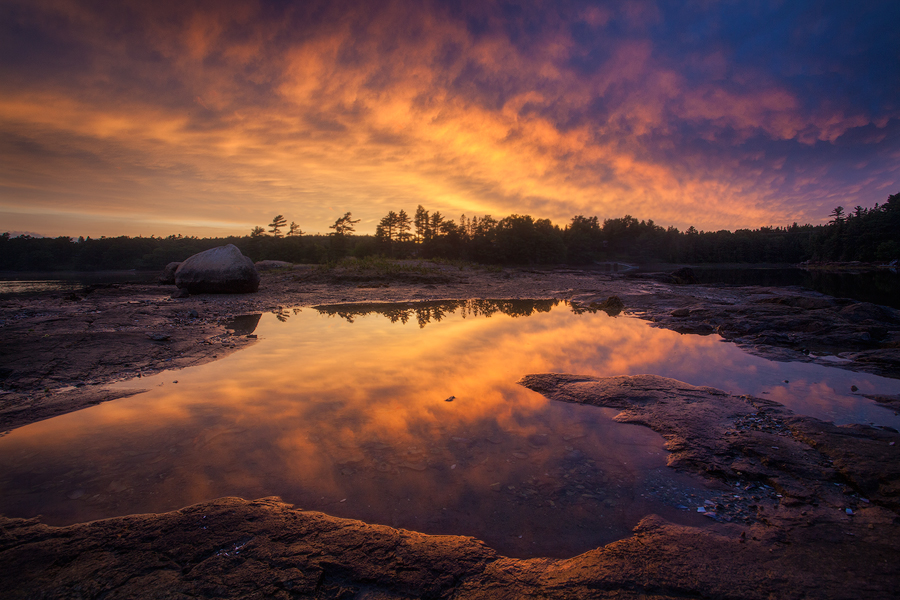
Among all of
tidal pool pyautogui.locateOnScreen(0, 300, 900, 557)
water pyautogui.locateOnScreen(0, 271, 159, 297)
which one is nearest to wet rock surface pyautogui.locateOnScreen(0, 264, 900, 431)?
tidal pool pyautogui.locateOnScreen(0, 300, 900, 557)

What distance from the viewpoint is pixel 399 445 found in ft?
12.2

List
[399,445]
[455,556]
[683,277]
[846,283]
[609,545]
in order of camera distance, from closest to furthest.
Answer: [455,556], [609,545], [399,445], [846,283], [683,277]

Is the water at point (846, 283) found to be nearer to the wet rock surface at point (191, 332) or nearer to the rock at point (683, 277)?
the rock at point (683, 277)

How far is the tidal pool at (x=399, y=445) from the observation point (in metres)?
2.76

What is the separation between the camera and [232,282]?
53.2 feet

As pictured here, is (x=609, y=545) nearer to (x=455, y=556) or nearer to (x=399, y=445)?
(x=455, y=556)

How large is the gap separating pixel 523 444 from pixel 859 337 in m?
9.80

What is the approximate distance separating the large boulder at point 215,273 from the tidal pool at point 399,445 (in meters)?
11.1

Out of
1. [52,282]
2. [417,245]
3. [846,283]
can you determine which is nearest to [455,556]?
[846,283]

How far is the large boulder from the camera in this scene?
52.2 feet

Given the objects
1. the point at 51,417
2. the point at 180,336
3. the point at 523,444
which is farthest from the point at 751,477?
the point at 180,336

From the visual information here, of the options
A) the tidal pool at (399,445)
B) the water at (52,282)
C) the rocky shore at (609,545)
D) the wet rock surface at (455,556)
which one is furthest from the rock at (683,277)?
the water at (52,282)

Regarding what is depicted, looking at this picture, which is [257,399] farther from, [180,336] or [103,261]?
[103,261]

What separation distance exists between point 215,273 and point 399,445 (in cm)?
1615
